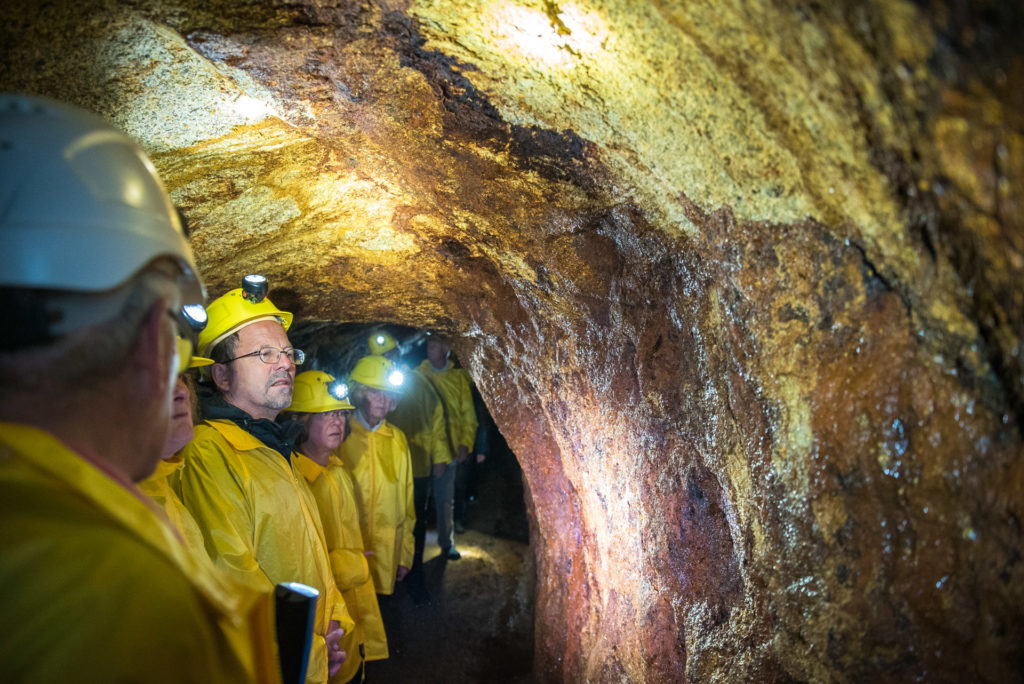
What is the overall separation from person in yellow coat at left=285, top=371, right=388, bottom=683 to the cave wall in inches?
48.9

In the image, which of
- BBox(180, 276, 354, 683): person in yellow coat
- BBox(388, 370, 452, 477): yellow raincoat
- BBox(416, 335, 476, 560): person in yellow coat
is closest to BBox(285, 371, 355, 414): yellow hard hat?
BBox(180, 276, 354, 683): person in yellow coat

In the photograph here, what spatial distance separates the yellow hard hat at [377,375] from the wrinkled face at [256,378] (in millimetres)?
1932

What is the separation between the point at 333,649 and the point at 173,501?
3.21 ft

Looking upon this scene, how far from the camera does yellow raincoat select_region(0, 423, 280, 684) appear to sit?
2.46 ft

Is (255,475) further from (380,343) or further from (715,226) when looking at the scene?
(380,343)

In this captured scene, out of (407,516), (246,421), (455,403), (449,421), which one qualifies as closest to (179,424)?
(246,421)

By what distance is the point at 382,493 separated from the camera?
14.9ft

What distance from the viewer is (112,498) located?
87cm

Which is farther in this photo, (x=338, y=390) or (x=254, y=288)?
(x=338, y=390)

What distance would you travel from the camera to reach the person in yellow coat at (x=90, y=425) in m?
0.77

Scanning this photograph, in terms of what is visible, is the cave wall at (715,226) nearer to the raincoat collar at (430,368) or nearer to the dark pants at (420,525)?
the dark pants at (420,525)

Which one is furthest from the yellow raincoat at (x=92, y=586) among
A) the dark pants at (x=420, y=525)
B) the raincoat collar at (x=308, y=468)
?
the dark pants at (x=420, y=525)

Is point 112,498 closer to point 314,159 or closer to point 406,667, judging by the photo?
point 314,159

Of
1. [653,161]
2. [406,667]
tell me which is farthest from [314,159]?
[406,667]
